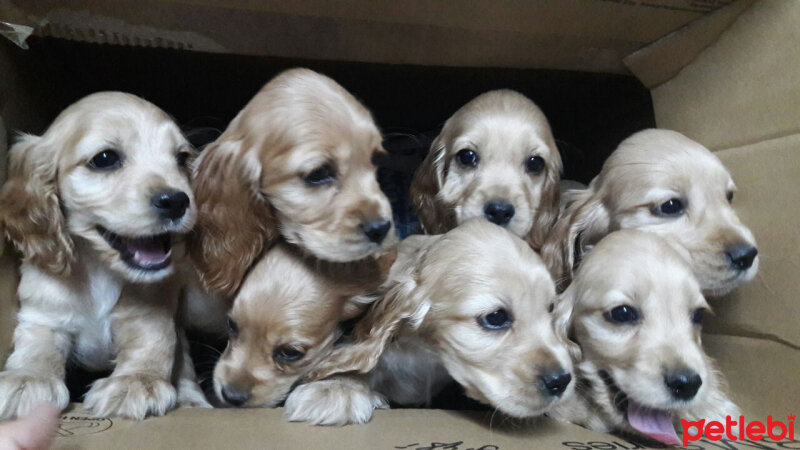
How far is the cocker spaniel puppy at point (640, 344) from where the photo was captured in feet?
5.32

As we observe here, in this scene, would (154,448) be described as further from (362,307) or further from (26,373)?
(362,307)

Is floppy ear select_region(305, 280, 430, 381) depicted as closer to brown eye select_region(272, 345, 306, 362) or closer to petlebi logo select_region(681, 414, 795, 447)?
brown eye select_region(272, 345, 306, 362)

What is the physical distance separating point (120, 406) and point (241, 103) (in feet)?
5.72

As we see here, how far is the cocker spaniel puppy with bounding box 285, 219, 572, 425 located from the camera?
1.61 m

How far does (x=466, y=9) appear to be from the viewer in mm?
1938

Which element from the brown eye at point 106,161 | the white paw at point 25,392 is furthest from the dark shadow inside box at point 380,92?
the white paw at point 25,392

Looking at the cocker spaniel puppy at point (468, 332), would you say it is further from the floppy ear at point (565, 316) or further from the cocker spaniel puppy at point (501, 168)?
the cocker spaniel puppy at point (501, 168)

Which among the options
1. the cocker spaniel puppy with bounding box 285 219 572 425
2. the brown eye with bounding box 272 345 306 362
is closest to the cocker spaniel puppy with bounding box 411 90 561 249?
the cocker spaniel puppy with bounding box 285 219 572 425

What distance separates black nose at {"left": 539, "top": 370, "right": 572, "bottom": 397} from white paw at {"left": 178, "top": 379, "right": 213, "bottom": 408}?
953 millimetres

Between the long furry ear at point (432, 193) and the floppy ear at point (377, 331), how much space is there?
2.04 ft

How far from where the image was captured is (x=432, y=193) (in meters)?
2.51

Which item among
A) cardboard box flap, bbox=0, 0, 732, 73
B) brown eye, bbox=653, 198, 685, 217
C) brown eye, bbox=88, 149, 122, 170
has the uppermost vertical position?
cardboard box flap, bbox=0, 0, 732, 73

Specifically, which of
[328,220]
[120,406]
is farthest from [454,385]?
[120,406]

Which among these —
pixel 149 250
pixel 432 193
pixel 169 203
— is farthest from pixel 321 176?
pixel 432 193
